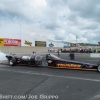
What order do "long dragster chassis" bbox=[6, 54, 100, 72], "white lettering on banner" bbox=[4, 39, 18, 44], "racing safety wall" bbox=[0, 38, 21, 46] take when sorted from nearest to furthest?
1. "long dragster chassis" bbox=[6, 54, 100, 72]
2. "racing safety wall" bbox=[0, 38, 21, 46]
3. "white lettering on banner" bbox=[4, 39, 18, 44]

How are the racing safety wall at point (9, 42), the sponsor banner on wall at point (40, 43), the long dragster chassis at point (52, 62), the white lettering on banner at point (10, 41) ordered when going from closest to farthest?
the long dragster chassis at point (52, 62) → the racing safety wall at point (9, 42) → the white lettering on banner at point (10, 41) → the sponsor banner on wall at point (40, 43)

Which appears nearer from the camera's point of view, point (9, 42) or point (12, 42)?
point (9, 42)

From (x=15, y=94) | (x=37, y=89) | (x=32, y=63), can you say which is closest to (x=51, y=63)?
(x=32, y=63)

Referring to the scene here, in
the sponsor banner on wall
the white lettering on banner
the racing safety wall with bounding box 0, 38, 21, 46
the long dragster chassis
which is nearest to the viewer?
the long dragster chassis

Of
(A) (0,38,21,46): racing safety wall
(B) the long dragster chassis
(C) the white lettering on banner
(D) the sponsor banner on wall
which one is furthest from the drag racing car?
(D) the sponsor banner on wall

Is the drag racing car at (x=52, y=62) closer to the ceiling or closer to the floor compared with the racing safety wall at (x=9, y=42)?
closer to the floor

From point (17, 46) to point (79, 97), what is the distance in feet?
178

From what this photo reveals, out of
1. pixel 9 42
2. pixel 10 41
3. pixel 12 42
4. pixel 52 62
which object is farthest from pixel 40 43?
pixel 52 62

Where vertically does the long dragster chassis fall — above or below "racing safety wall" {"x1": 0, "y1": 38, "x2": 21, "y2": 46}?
below

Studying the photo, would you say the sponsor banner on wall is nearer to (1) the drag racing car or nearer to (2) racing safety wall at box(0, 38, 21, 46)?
(2) racing safety wall at box(0, 38, 21, 46)

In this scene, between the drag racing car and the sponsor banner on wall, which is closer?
the drag racing car

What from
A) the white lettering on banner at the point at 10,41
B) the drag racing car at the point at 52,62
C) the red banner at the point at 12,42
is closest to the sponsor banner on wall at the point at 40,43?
the red banner at the point at 12,42

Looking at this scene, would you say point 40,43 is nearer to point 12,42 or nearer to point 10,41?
point 12,42

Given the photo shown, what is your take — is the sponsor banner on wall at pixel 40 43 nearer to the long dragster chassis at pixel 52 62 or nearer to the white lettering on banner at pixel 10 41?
the white lettering on banner at pixel 10 41
